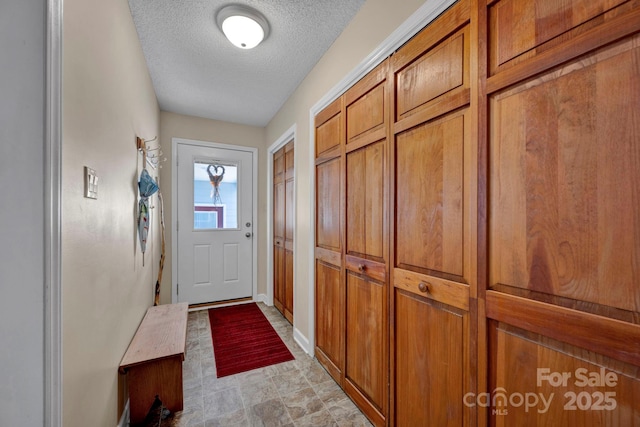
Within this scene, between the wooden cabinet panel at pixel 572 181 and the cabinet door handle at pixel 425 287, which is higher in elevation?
the wooden cabinet panel at pixel 572 181

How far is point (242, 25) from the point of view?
68.3 inches

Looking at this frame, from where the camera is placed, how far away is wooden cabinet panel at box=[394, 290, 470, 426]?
3.41 feet

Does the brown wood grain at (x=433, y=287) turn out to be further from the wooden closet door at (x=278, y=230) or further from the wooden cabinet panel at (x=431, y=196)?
the wooden closet door at (x=278, y=230)

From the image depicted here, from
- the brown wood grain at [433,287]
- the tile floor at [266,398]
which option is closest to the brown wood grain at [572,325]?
the brown wood grain at [433,287]

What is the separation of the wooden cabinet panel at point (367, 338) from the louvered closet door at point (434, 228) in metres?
0.10

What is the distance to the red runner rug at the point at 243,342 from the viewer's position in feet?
7.11

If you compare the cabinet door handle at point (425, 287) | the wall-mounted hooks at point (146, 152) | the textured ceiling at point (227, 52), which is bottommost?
the cabinet door handle at point (425, 287)

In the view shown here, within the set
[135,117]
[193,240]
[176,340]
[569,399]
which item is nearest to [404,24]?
[569,399]

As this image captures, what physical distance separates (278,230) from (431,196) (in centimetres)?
242

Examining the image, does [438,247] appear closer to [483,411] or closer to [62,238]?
[483,411]

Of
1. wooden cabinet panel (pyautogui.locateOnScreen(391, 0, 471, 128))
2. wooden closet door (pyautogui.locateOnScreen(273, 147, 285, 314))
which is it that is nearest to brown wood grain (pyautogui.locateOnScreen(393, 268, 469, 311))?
wooden cabinet panel (pyautogui.locateOnScreen(391, 0, 471, 128))

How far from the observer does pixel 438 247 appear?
1.12 m

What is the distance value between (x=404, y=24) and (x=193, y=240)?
327cm

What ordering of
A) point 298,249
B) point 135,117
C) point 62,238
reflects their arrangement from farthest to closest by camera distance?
point 298,249 → point 135,117 → point 62,238
